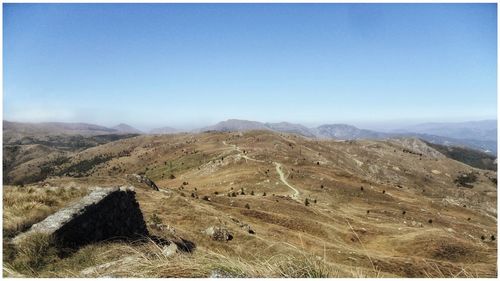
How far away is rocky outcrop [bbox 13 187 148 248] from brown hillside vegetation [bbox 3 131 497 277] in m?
0.59

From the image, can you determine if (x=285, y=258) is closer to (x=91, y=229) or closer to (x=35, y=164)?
(x=91, y=229)

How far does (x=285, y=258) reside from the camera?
559 centimetres

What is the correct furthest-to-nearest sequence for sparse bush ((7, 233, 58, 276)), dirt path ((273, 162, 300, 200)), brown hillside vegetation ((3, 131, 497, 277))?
dirt path ((273, 162, 300, 200)) < sparse bush ((7, 233, 58, 276)) < brown hillside vegetation ((3, 131, 497, 277))

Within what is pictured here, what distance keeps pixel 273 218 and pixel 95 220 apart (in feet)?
71.4

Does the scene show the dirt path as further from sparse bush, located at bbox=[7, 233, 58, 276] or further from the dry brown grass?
sparse bush, located at bbox=[7, 233, 58, 276]

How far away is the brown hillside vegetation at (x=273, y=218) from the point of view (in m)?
6.12

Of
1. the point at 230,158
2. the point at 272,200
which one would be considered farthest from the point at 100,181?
the point at 230,158

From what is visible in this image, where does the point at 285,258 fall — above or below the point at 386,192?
above

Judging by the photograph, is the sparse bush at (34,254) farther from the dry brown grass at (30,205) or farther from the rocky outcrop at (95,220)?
the dry brown grass at (30,205)

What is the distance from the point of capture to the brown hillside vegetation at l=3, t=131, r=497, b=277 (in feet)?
20.1

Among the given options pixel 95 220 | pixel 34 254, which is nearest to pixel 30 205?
pixel 95 220

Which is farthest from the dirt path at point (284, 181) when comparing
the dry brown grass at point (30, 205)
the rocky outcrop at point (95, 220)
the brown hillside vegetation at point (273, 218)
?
the dry brown grass at point (30, 205)

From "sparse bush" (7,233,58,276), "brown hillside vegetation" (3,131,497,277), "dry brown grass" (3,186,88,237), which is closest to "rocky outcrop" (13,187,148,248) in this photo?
"sparse bush" (7,233,58,276)

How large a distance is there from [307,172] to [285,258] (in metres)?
60.5
